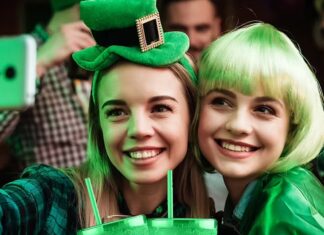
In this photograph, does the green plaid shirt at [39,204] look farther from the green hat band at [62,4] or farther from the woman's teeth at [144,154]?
the green hat band at [62,4]

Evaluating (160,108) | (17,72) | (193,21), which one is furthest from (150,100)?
(193,21)

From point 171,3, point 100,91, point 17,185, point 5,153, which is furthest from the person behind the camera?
point 5,153

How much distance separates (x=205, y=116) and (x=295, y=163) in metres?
0.24

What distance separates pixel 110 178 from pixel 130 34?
14.4 inches

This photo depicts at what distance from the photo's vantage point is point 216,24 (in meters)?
2.57

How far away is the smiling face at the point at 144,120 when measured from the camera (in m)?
1.44

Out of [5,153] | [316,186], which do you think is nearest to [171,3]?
[5,153]

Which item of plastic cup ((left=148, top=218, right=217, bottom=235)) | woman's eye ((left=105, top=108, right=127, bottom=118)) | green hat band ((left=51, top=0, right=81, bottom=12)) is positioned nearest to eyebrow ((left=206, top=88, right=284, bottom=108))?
woman's eye ((left=105, top=108, right=127, bottom=118))

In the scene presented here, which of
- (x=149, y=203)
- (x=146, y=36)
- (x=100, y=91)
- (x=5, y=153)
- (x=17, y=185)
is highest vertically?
(x=146, y=36)

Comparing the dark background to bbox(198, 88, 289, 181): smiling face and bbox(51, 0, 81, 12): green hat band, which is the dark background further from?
bbox(198, 88, 289, 181): smiling face

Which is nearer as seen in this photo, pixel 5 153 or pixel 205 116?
pixel 205 116

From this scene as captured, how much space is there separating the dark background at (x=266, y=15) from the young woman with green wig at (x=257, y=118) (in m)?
2.29

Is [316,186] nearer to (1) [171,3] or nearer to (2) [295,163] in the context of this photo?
(2) [295,163]

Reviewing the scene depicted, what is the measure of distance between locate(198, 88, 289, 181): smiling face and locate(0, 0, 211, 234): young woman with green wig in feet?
0.19
